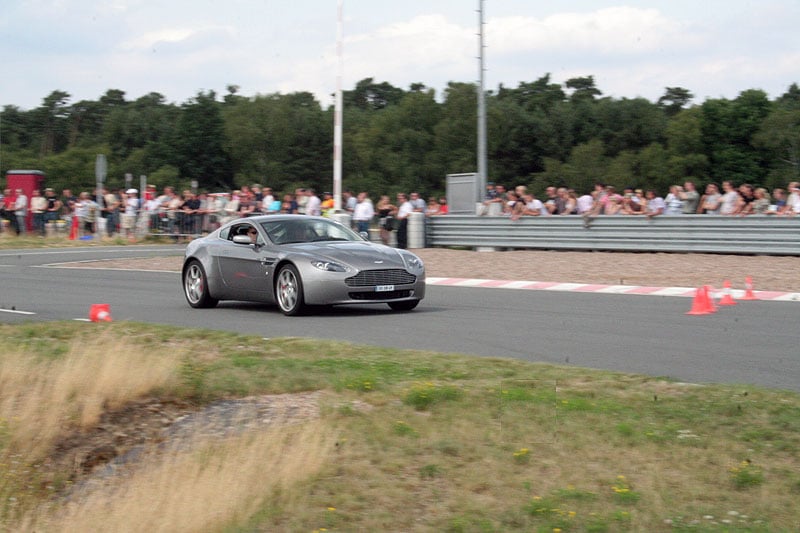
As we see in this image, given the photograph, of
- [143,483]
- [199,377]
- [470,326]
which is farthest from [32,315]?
[143,483]

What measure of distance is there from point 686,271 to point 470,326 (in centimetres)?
959

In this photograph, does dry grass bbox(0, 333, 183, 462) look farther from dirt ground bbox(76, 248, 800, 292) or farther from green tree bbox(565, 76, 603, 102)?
green tree bbox(565, 76, 603, 102)

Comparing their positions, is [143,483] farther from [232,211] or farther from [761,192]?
[232,211]

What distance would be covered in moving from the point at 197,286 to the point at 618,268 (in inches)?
373

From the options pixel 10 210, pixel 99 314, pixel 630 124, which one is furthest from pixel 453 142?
pixel 99 314

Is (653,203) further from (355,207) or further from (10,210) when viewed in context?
(10,210)

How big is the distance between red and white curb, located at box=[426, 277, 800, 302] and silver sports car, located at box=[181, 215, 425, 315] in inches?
176

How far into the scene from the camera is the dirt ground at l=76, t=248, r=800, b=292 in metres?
19.8

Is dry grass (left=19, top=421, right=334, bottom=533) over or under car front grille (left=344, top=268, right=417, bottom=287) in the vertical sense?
under

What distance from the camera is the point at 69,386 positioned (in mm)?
8234

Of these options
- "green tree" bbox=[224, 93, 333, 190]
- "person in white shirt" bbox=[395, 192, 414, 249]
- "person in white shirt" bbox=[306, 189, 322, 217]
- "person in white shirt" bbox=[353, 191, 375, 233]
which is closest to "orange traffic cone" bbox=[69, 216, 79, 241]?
"person in white shirt" bbox=[306, 189, 322, 217]

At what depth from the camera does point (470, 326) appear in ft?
42.6

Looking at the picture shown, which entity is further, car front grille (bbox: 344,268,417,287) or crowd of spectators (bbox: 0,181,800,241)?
crowd of spectators (bbox: 0,181,800,241)

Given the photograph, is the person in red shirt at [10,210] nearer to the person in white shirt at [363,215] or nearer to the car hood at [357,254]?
the person in white shirt at [363,215]
